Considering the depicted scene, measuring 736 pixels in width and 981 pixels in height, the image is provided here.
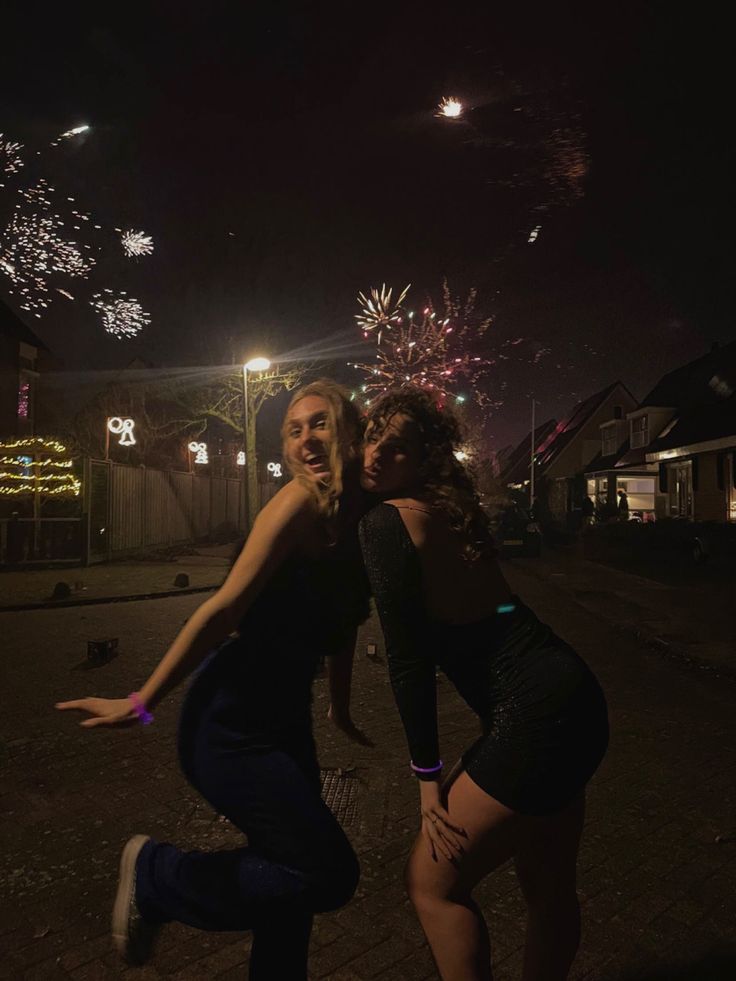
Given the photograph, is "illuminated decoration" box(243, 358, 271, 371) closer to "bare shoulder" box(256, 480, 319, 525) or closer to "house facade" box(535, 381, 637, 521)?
"bare shoulder" box(256, 480, 319, 525)

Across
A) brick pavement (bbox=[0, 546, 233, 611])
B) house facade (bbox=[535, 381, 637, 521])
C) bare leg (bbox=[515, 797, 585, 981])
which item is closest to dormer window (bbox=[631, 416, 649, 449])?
house facade (bbox=[535, 381, 637, 521])

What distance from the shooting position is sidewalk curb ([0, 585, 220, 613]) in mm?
11117

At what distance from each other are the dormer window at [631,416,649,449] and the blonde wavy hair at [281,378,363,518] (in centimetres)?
3523

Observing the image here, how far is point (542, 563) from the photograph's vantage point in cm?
2134

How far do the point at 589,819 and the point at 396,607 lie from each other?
2.74 meters

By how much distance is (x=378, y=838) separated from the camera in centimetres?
348

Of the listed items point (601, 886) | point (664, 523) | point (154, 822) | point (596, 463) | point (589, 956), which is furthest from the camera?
point (596, 463)

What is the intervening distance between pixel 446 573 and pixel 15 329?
35.7 metres

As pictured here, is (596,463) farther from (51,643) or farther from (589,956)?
(589,956)

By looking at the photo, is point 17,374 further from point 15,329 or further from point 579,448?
point 579,448

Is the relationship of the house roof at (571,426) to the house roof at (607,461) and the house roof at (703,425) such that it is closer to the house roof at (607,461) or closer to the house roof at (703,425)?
the house roof at (607,461)

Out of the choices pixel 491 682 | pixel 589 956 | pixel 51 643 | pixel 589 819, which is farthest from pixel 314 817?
pixel 51 643

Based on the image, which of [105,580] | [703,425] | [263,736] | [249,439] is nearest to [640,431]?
[703,425]

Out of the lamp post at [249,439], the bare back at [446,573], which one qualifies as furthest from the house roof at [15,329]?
the bare back at [446,573]
